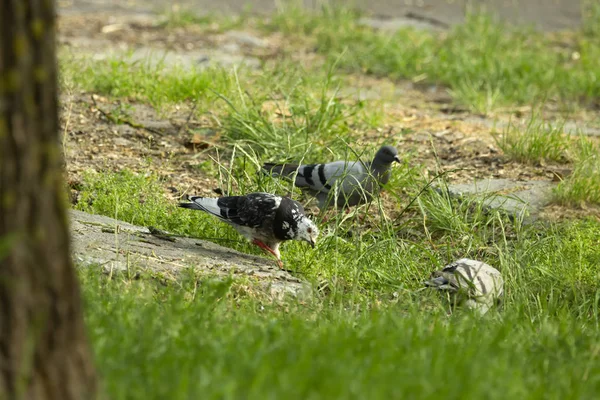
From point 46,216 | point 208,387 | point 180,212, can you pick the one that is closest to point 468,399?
point 208,387

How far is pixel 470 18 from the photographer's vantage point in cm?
1191

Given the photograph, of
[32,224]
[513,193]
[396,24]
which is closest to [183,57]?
[396,24]

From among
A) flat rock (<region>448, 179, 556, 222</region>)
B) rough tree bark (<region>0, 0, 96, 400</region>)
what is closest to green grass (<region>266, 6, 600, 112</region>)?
flat rock (<region>448, 179, 556, 222</region>)

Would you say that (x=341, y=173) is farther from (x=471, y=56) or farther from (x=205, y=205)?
(x=471, y=56)

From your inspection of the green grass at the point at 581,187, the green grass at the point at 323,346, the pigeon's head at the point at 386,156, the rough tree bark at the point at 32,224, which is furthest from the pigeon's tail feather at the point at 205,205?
the rough tree bark at the point at 32,224

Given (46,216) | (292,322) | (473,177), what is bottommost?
(473,177)

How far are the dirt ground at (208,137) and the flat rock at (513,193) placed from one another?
→ 132 millimetres

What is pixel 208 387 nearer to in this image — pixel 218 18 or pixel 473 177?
pixel 473 177

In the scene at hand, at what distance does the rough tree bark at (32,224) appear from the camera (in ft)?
7.48

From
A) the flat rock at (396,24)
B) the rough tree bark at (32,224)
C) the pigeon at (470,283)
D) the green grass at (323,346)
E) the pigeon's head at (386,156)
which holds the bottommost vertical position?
the flat rock at (396,24)

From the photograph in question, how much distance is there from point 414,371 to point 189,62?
741 centimetres

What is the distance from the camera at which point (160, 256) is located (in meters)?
4.93

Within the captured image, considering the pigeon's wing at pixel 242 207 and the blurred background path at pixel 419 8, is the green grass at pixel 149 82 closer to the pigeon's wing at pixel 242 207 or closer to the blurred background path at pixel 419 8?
the pigeon's wing at pixel 242 207

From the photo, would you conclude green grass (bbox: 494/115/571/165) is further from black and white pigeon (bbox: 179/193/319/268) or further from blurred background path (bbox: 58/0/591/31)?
blurred background path (bbox: 58/0/591/31)
